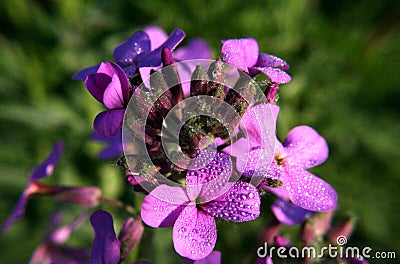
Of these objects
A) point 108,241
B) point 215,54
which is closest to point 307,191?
point 108,241

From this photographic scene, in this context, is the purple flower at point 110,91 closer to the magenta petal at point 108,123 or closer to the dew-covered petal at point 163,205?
the magenta petal at point 108,123

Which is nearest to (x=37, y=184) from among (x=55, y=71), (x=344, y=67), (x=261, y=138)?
(x=261, y=138)

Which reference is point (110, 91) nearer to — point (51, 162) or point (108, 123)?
point (108, 123)

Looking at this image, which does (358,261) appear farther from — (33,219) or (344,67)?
(33,219)

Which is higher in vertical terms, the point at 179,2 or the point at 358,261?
the point at 179,2

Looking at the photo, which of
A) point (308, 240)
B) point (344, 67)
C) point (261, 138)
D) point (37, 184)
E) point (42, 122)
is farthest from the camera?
point (344, 67)

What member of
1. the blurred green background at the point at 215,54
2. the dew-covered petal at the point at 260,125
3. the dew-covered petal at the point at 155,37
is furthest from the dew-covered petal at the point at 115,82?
the blurred green background at the point at 215,54

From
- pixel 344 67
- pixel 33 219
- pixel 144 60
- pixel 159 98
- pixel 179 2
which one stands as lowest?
pixel 33 219
